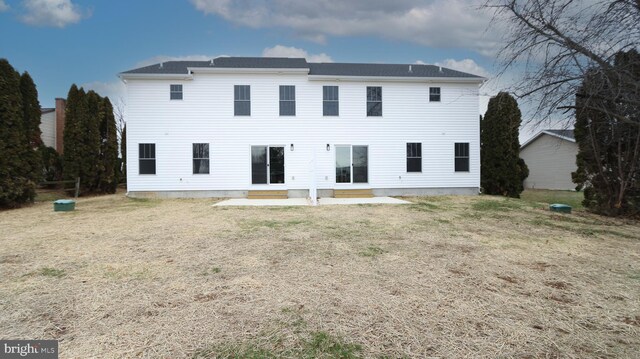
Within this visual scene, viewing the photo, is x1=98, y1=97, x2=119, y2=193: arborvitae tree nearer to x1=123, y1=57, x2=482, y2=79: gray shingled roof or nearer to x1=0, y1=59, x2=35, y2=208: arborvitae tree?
x1=123, y1=57, x2=482, y2=79: gray shingled roof

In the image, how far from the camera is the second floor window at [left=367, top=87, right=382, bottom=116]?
14969 millimetres

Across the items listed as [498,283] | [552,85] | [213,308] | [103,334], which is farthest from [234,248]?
[552,85]

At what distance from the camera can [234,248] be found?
220 inches

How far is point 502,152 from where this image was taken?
15086 mm

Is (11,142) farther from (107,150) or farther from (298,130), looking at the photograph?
(298,130)

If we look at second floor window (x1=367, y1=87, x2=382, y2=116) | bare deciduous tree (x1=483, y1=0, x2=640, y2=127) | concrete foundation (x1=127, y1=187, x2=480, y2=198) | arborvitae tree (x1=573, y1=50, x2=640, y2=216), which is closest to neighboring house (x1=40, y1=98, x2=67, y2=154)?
concrete foundation (x1=127, y1=187, x2=480, y2=198)

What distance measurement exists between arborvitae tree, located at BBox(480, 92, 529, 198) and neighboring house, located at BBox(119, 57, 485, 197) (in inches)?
34.5

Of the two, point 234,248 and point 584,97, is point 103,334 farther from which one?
point 584,97

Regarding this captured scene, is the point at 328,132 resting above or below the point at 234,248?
above

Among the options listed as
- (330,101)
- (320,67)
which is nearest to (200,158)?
(330,101)

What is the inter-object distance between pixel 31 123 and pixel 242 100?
799 cm

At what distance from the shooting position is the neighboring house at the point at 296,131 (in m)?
14.4

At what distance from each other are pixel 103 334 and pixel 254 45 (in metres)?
20.1

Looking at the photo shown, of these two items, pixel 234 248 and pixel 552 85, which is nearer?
pixel 234 248
